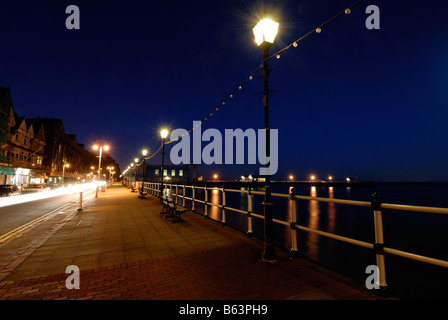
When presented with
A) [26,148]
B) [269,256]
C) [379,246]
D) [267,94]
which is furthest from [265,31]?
[26,148]

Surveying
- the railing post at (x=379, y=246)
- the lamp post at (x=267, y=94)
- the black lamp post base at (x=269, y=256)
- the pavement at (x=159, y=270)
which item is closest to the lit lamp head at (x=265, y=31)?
the lamp post at (x=267, y=94)

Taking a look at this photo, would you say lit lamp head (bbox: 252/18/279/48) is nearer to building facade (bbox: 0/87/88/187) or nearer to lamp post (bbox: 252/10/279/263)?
lamp post (bbox: 252/10/279/263)

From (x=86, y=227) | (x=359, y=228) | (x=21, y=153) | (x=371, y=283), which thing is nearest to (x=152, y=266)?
(x=371, y=283)

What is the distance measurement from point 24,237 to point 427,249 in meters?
22.4

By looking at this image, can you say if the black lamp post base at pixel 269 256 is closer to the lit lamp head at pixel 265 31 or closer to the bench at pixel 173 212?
the lit lamp head at pixel 265 31

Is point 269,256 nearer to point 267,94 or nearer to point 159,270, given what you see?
point 159,270

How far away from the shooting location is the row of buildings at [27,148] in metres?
36.3

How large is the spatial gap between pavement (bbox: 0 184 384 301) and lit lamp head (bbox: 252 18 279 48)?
4.58 meters

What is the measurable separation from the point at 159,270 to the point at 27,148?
57110 millimetres

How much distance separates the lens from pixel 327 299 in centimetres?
305

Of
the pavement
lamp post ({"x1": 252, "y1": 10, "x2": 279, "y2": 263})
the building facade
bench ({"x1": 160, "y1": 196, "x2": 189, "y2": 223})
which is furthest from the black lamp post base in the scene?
the building facade

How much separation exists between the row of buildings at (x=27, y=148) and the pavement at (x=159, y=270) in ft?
134

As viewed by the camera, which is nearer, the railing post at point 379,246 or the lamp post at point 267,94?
the railing post at point 379,246
